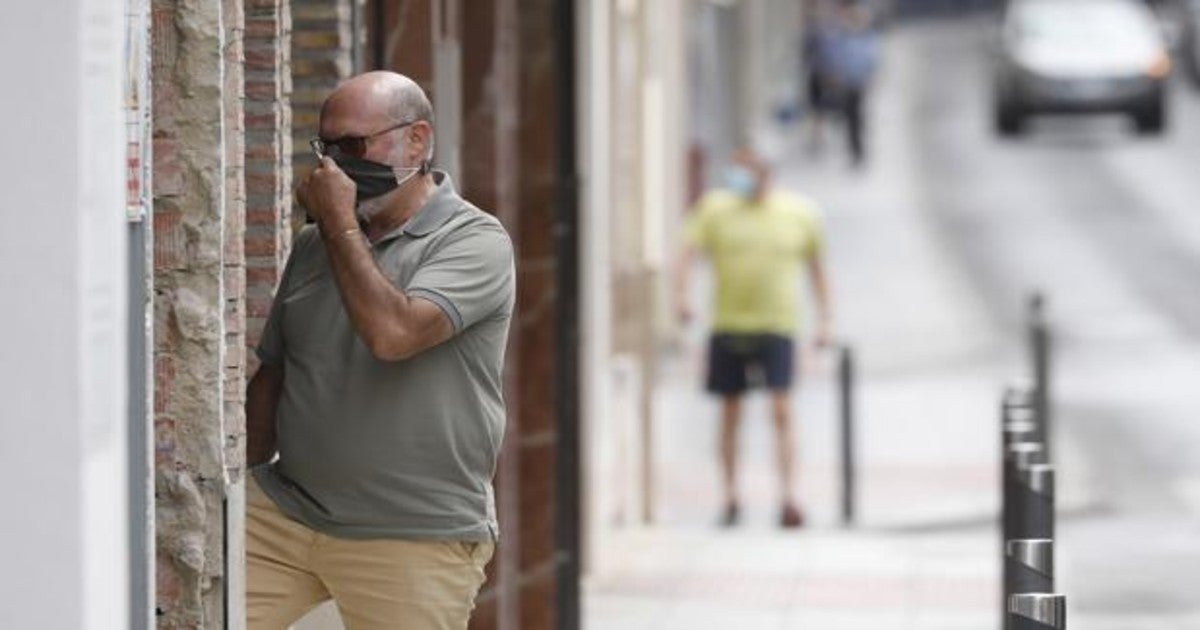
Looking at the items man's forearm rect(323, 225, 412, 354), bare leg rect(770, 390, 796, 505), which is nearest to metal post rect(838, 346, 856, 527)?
bare leg rect(770, 390, 796, 505)

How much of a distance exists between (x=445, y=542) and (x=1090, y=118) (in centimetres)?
3734

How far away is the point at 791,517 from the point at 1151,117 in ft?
87.0

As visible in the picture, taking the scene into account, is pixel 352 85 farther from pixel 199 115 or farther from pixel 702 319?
pixel 702 319

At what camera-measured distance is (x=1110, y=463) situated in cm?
1966

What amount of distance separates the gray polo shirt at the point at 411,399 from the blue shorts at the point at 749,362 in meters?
10.1

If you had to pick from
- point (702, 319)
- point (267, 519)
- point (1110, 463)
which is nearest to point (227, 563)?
point (267, 519)

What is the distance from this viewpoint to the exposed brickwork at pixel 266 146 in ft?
26.5

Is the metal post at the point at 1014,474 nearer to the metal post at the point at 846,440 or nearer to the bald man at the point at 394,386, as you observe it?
the bald man at the point at 394,386

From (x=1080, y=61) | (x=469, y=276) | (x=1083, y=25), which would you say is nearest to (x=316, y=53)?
(x=469, y=276)

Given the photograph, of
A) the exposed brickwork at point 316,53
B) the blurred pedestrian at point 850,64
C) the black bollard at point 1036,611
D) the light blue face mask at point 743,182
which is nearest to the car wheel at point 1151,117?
the blurred pedestrian at point 850,64

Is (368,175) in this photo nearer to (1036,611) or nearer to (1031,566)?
(1036,611)

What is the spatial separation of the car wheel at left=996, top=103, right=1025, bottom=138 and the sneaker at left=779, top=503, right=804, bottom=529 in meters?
25.5

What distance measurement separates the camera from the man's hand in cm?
685

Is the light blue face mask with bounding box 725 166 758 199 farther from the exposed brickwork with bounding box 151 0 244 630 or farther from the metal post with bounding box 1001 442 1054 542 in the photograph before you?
the exposed brickwork with bounding box 151 0 244 630
